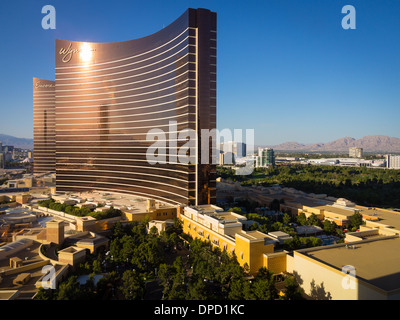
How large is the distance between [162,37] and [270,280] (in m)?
35.7

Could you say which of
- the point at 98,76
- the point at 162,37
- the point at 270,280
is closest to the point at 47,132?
the point at 98,76

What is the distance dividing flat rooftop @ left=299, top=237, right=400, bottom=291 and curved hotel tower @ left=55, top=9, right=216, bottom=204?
726 inches

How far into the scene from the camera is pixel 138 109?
46312mm

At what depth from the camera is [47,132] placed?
3046 inches

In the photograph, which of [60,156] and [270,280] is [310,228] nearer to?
[270,280]

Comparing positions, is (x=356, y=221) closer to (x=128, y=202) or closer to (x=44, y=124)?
(x=128, y=202)

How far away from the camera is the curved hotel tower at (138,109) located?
34125 millimetres

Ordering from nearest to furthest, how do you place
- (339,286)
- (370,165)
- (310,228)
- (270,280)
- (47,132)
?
(339,286), (270,280), (310,228), (47,132), (370,165)

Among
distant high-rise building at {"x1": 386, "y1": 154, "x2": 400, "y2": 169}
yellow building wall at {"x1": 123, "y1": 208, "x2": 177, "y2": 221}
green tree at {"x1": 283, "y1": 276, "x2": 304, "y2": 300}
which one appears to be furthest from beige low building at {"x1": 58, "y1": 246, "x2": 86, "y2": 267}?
distant high-rise building at {"x1": 386, "y1": 154, "x2": 400, "y2": 169}

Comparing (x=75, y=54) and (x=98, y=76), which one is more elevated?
(x=75, y=54)

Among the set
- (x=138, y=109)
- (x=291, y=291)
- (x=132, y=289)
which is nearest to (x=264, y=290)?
(x=291, y=291)

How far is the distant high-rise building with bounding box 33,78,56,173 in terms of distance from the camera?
76625 mm

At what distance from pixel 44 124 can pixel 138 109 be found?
44.2m

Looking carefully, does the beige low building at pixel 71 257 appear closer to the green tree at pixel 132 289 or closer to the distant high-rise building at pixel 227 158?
the green tree at pixel 132 289
